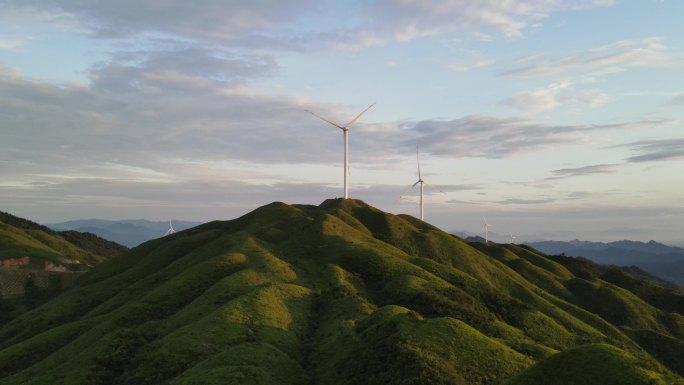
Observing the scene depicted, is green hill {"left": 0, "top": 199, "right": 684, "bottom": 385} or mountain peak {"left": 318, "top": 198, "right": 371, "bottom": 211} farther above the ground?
mountain peak {"left": 318, "top": 198, "right": 371, "bottom": 211}

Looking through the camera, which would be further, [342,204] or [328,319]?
[342,204]

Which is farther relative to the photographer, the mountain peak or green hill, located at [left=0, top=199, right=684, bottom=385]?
the mountain peak

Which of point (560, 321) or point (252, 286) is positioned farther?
point (560, 321)

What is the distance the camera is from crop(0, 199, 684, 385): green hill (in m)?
49.3

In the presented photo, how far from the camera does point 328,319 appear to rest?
7112 centimetres

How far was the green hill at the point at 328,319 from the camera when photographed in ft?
162

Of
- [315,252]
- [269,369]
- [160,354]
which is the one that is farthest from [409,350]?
[315,252]

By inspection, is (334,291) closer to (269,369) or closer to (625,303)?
(269,369)

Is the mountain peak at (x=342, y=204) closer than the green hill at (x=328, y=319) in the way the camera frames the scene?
No

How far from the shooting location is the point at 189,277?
90.2 m

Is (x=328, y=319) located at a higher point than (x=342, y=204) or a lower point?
lower

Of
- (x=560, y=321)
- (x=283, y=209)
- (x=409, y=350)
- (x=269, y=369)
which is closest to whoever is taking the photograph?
(x=409, y=350)

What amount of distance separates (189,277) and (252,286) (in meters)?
15.2

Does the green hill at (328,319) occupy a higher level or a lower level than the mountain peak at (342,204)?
lower
